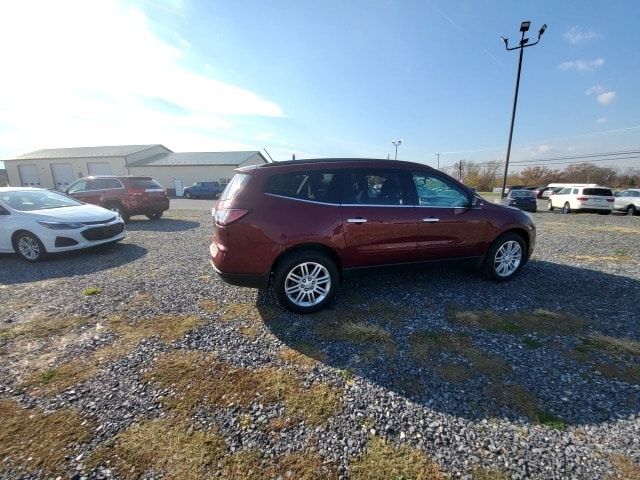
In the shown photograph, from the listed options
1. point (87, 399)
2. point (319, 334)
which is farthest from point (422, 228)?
point (87, 399)

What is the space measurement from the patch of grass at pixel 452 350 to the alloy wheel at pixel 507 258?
1.99 metres

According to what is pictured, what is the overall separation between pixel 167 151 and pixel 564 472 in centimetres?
5059

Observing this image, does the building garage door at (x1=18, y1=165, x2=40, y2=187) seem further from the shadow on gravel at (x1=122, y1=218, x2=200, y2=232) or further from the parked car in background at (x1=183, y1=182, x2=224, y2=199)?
the shadow on gravel at (x1=122, y1=218, x2=200, y2=232)

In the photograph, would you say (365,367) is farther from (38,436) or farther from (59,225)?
(59,225)

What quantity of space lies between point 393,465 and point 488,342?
5.90 feet

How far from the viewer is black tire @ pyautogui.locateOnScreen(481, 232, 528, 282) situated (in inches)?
176

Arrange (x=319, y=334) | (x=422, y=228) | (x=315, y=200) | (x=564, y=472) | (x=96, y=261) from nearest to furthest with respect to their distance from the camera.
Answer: (x=564, y=472) → (x=319, y=334) → (x=315, y=200) → (x=422, y=228) → (x=96, y=261)

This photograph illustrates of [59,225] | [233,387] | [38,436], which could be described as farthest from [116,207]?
[233,387]

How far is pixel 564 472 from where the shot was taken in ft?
5.66

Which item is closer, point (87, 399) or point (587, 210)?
point (87, 399)

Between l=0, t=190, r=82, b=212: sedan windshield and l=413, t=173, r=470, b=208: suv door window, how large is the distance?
24.7 feet

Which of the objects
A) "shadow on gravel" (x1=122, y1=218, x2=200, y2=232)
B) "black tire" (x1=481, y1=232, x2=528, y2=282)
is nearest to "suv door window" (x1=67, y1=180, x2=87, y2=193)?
"shadow on gravel" (x1=122, y1=218, x2=200, y2=232)

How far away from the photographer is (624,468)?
5.71 ft

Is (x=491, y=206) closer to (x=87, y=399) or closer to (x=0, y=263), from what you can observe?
(x=87, y=399)
